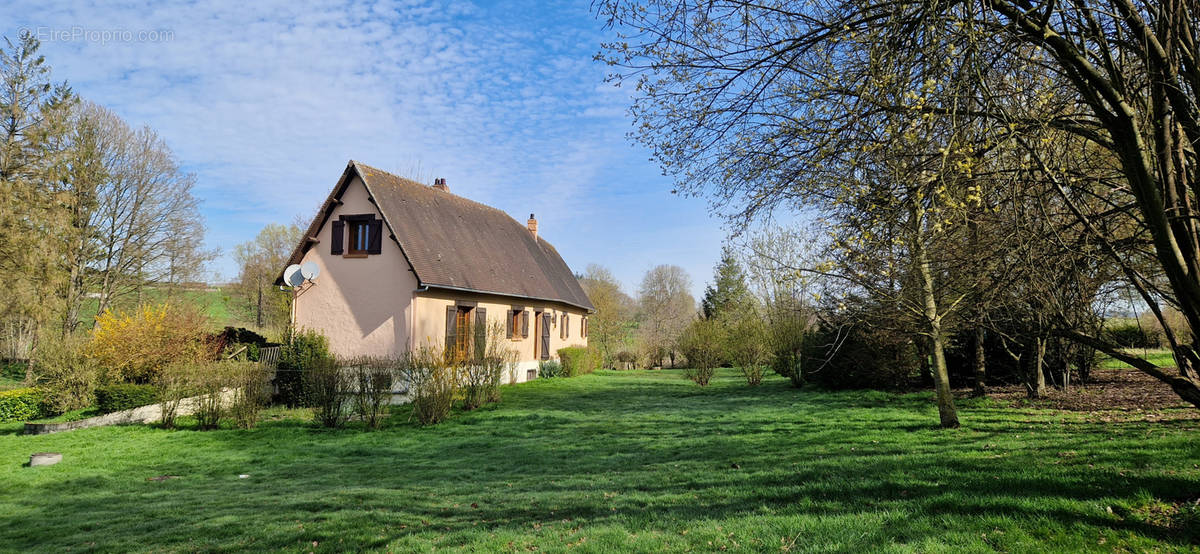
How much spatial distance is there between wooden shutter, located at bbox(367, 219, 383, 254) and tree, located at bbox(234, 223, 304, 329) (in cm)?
2068

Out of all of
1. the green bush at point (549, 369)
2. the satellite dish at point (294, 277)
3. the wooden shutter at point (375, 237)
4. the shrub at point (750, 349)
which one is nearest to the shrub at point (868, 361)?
the shrub at point (750, 349)

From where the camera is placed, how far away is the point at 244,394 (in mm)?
12625

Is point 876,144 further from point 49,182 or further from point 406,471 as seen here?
point 49,182

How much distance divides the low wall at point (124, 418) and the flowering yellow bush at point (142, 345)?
38.4 inches

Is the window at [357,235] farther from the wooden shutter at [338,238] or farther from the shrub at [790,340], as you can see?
the shrub at [790,340]

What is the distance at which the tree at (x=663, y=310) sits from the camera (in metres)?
35.6

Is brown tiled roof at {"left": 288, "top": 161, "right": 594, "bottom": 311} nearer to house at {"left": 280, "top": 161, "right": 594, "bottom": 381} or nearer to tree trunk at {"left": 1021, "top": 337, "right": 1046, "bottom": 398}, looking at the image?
house at {"left": 280, "top": 161, "right": 594, "bottom": 381}

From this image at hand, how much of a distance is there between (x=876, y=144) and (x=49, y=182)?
1098 inches

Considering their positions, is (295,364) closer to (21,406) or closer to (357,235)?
(357,235)

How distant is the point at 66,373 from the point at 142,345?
1541 millimetres

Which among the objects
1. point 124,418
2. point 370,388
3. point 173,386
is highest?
point 173,386

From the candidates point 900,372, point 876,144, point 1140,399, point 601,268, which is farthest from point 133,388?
point 601,268

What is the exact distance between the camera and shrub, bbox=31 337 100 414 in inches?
521

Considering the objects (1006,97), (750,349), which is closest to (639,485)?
(1006,97)
